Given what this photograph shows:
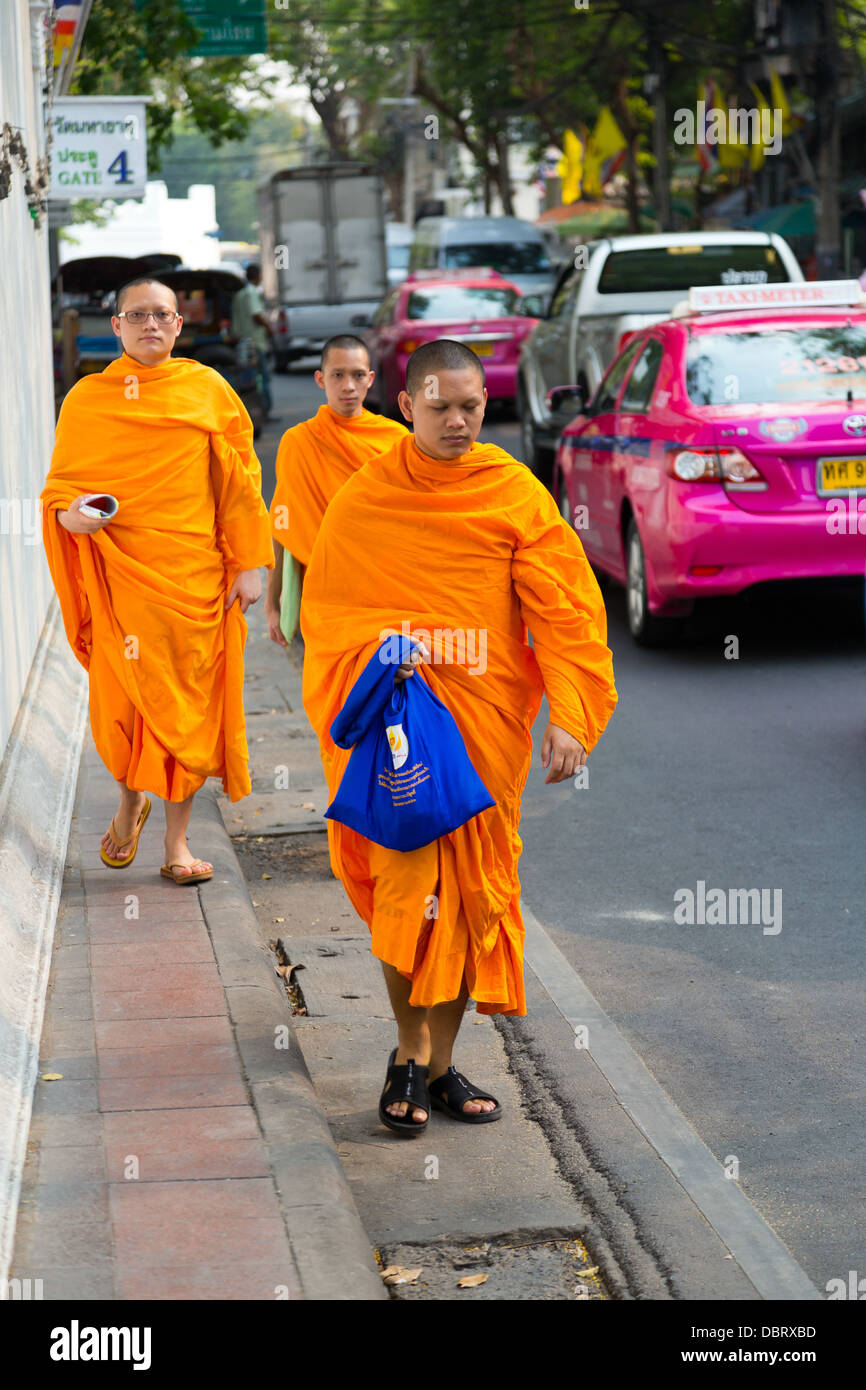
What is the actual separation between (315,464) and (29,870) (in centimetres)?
198

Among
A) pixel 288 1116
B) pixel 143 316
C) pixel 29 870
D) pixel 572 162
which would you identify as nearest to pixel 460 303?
pixel 143 316

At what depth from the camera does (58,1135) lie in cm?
382

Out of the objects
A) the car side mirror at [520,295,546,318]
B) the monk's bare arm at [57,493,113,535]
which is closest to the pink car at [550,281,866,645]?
the monk's bare arm at [57,493,113,535]

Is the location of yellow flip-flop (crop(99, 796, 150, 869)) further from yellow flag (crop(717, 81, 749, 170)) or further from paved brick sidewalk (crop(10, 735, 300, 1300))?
yellow flag (crop(717, 81, 749, 170))

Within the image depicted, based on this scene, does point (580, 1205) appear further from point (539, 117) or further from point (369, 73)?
point (369, 73)

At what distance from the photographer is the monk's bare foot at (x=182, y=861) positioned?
18.6 feet

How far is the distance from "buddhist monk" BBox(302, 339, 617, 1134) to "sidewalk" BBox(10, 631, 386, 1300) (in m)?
0.46

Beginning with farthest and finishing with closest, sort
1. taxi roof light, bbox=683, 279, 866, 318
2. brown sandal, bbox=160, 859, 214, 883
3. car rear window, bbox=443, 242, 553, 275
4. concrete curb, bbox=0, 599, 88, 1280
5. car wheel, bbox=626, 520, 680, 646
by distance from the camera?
car rear window, bbox=443, 242, 553, 275 → taxi roof light, bbox=683, 279, 866, 318 → car wheel, bbox=626, 520, 680, 646 → brown sandal, bbox=160, 859, 214, 883 → concrete curb, bbox=0, 599, 88, 1280

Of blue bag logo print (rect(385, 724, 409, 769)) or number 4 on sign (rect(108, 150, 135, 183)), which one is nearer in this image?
blue bag logo print (rect(385, 724, 409, 769))

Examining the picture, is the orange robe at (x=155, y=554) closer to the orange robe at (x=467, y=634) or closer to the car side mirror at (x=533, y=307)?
the orange robe at (x=467, y=634)

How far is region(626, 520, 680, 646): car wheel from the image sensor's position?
9.36 metres

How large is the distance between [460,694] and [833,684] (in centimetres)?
482

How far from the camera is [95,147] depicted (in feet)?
51.5

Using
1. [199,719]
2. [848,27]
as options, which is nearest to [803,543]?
[199,719]
